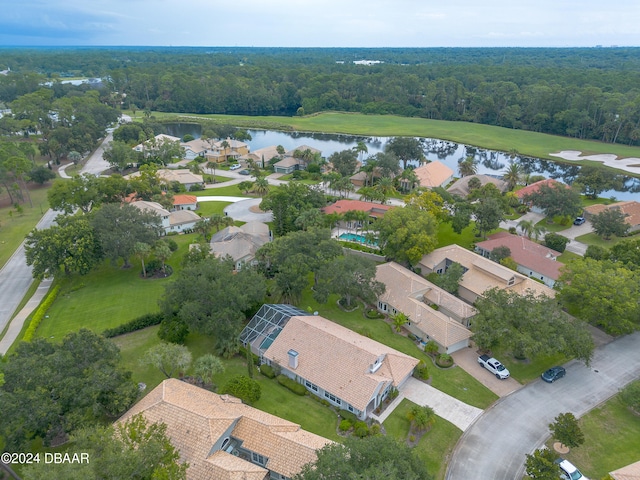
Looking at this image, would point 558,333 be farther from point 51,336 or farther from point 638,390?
point 51,336

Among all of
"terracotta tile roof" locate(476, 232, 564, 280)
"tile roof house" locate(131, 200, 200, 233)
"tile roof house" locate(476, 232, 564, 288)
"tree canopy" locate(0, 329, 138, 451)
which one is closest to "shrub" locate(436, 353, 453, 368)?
"tile roof house" locate(476, 232, 564, 288)

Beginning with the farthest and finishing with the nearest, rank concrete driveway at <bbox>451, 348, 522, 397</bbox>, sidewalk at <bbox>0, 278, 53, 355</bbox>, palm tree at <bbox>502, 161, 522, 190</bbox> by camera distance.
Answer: palm tree at <bbox>502, 161, 522, 190</bbox>, sidewalk at <bbox>0, 278, 53, 355</bbox>, concrete driveway at <bbox>451, 348, 522, 397</bbox>

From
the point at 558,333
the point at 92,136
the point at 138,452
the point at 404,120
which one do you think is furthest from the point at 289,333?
the point at 404,120

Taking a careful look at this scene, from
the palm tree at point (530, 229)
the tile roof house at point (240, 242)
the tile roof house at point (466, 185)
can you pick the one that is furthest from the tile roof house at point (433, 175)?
the tile roof house at point (240, 242)

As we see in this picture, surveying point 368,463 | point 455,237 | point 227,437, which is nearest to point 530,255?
point 455,237

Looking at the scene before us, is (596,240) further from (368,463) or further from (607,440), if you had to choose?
(368,463)

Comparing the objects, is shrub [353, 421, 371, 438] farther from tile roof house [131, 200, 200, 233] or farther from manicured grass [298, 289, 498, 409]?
tile roof house [131, 200, 200, 233]
